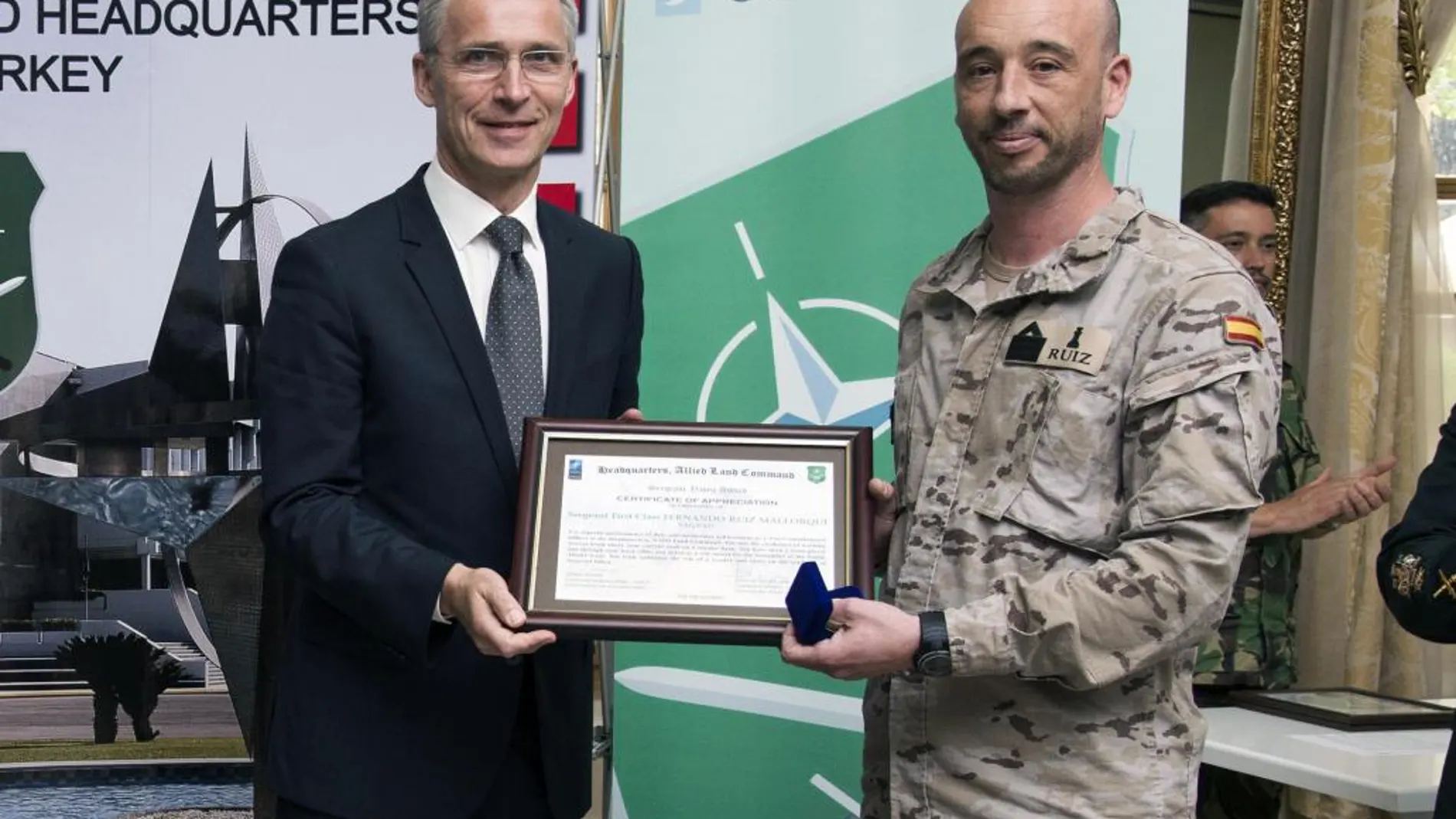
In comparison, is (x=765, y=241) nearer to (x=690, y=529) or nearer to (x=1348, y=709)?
(x=690, y=529)

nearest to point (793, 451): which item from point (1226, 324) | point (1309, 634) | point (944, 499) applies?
point (944, 499)

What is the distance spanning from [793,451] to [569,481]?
0.95 feet

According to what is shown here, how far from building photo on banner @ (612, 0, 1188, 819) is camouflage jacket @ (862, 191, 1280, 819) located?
108 centimetres

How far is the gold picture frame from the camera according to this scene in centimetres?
524

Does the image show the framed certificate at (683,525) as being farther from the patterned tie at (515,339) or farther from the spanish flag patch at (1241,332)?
the spanish flag patch at (1241,332)

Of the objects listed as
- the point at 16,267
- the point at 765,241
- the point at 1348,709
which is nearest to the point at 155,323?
the point at 16,267

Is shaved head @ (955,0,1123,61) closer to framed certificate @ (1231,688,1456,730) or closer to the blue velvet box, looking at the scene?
the blue velvet box

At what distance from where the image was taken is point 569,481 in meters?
1.96

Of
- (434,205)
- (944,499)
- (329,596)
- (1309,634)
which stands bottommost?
(1309,634)

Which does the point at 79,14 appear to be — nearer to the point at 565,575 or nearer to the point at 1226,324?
the point at 565,575

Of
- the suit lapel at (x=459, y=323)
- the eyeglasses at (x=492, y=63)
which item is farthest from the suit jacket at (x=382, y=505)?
the eyeglasses at (x=492, y=63)

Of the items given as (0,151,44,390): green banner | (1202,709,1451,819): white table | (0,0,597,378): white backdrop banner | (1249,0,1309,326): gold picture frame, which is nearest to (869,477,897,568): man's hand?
(1202,709,1451,819): white table

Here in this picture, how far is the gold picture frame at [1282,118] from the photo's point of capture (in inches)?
206

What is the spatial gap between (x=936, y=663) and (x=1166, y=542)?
29 cm
